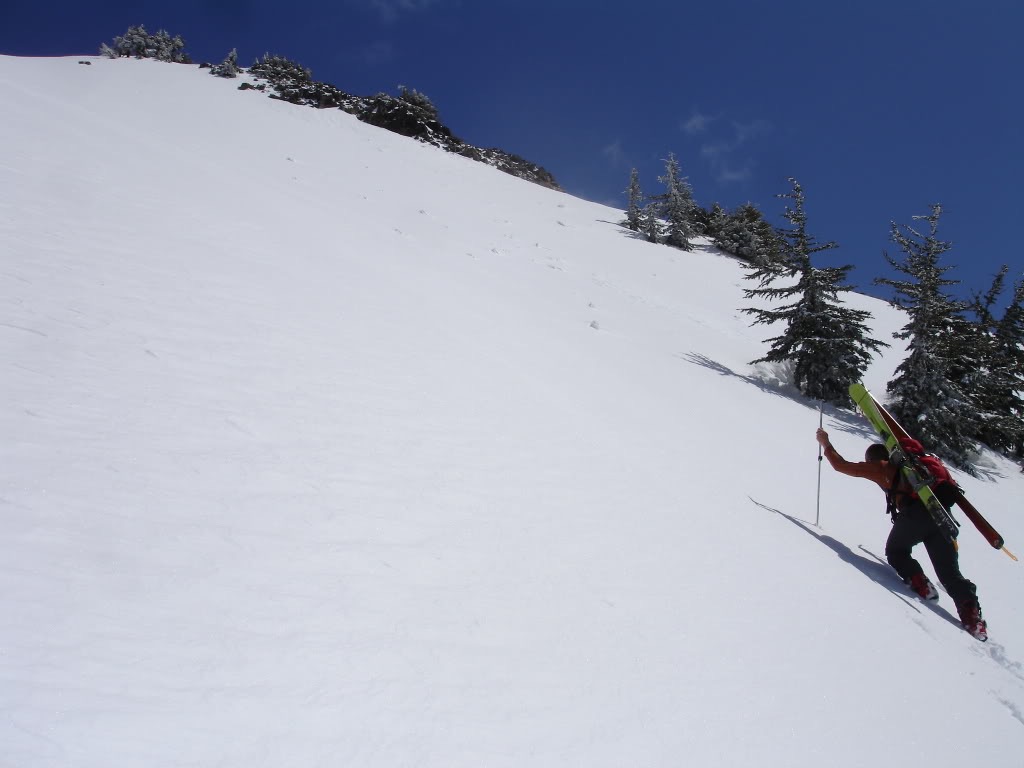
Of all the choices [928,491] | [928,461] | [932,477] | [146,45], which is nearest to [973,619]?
[928,491]

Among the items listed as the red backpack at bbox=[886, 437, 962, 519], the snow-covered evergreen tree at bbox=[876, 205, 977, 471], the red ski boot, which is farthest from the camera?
the snow-covered evergreen tree at bbox=[876, 205, 977, 471]

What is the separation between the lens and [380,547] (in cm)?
267

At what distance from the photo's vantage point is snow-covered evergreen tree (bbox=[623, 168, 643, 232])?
3578cm

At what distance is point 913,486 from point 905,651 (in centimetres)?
219

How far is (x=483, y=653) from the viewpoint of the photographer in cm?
220

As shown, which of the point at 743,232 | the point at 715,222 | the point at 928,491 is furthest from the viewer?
the point at 715,222

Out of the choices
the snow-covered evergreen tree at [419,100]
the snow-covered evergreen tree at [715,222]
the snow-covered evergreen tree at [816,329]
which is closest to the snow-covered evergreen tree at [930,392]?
the snow-covered evergreen tree at [816,329]

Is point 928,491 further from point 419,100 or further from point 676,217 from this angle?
point 419,100

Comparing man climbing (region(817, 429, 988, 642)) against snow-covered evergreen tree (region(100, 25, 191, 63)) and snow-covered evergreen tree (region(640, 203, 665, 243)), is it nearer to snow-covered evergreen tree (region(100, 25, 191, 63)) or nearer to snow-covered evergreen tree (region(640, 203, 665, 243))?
snow-covered evergreen tree (region(640, 203, 665, 243))

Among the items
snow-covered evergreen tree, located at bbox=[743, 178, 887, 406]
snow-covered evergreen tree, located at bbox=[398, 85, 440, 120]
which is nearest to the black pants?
snow-covered evergreen tree, located at bbox=[743, 178, 887, 406]

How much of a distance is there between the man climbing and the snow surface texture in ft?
0.72

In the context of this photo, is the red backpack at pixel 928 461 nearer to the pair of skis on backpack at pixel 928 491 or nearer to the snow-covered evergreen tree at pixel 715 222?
the pair of skis on backpack at pixel 928 491

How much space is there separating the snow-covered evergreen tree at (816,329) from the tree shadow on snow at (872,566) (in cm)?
994

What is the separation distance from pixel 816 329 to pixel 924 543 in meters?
11.5
